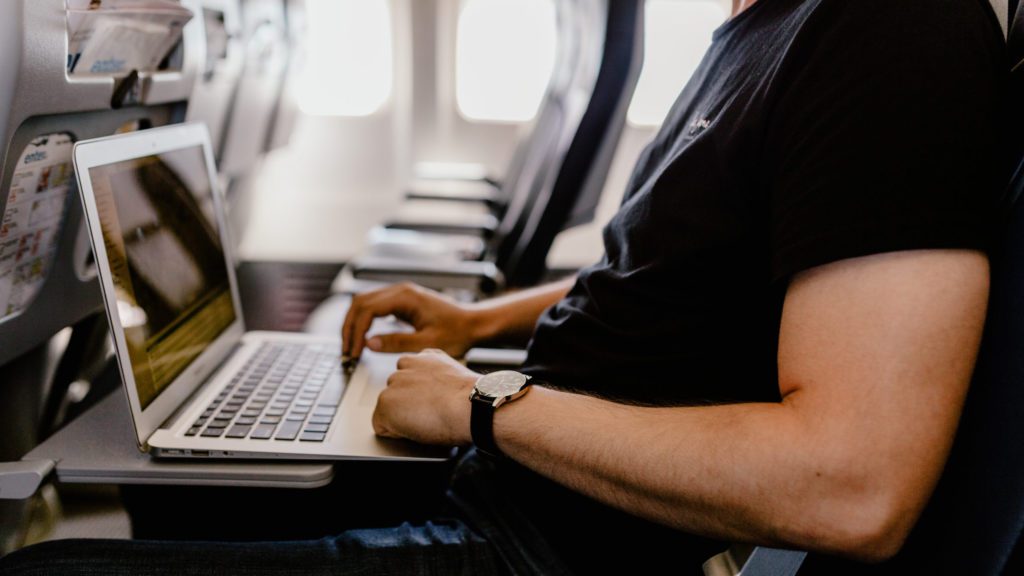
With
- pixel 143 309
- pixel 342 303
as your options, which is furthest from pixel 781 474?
pixel 342 303

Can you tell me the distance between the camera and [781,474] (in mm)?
619

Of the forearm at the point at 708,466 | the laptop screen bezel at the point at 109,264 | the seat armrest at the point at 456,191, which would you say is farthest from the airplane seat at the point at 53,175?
the seat armrest at the point at 456,191

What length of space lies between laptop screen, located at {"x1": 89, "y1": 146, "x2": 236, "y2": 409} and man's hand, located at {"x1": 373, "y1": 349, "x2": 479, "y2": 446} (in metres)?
0.27

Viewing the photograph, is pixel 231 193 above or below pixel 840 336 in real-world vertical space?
below

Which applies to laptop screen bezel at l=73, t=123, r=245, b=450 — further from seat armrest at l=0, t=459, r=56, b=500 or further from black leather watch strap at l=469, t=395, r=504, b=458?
black leather watch strap at l=469, t=395, r=504, b=458

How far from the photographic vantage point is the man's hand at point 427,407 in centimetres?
85

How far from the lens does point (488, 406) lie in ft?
2.67

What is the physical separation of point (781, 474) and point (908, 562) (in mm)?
156

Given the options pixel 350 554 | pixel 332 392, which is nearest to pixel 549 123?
pixel 332 392

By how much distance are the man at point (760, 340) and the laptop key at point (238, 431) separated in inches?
5.3

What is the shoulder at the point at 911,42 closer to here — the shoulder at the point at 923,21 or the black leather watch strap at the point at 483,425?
the shoulder at the point at 923,21

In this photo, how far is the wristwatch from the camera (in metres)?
0.81

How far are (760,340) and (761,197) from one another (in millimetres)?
157

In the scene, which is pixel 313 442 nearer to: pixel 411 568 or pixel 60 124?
pixel 411 568
